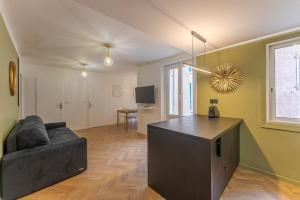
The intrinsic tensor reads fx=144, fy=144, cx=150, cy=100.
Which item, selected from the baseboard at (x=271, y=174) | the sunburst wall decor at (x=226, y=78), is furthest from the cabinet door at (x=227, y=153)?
the sunburst wall decor at (x=226, y=78)

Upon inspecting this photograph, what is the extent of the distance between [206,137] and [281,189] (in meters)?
1.58

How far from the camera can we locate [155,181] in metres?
1.91

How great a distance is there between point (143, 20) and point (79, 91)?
478cm

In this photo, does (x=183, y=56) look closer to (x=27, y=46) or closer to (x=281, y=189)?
(x=281, y=189)

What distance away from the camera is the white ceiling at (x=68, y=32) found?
5.85 ft

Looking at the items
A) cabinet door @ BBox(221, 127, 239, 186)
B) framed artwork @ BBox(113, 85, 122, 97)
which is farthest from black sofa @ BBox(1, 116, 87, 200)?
framed artwork @ BBox(113, 85, 122, 97)

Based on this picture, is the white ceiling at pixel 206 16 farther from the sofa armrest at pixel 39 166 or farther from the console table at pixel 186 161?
the sofa armrest at pixel 39 166

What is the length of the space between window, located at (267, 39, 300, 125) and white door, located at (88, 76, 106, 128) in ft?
18.6

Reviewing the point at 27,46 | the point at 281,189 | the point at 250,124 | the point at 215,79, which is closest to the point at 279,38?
the point at 215,79

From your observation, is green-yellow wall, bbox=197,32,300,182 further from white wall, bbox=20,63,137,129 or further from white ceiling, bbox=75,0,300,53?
white wall, bbox=20,63,137,129

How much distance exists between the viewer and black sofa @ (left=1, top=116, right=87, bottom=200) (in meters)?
1.72

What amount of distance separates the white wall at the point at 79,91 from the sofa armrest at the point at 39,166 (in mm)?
3459

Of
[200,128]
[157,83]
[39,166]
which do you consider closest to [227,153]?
[200,128]

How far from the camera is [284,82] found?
7.04 ft
